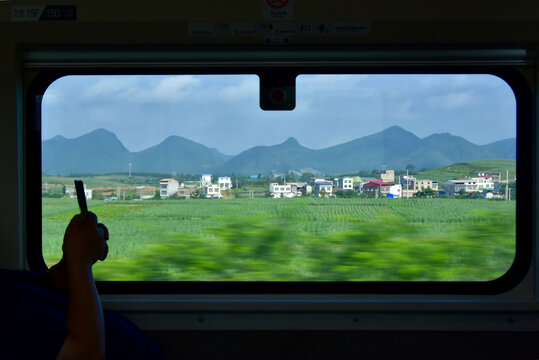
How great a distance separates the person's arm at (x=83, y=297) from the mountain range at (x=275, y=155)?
60cm

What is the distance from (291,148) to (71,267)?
1103 millimetres

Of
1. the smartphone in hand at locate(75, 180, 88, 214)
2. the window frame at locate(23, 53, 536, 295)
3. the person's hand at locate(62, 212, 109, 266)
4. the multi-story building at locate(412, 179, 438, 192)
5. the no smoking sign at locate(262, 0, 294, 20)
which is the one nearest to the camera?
the person's hand at locate(62, 212, 109, 266)

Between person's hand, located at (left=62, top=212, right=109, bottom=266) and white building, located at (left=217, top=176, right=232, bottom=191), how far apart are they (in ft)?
2.14

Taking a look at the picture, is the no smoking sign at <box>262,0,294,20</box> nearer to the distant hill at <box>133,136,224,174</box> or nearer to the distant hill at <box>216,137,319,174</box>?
the distant hill at <box>216,137,319,174</box>

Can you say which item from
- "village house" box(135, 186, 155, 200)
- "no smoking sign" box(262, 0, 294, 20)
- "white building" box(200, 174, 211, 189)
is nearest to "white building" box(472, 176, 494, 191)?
"no smoking sign" box(262, 0, 294, 20)

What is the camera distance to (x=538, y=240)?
7.00 feet

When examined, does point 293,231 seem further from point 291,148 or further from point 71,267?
point 71,267

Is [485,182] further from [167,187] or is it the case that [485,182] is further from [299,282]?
[167,187]

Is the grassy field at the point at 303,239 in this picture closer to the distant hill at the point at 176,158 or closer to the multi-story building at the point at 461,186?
the multi-story building at the point at 461,186

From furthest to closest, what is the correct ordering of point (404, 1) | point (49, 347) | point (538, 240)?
point (538, 240) → point (404, 1) → point (49, 347)

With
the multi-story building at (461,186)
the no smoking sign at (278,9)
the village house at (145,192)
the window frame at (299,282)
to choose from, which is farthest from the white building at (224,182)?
the multi-story building at (461,186)

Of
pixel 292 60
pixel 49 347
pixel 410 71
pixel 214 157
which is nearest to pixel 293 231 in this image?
pixel 214 157

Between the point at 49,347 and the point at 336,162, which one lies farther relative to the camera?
the point at 336,162

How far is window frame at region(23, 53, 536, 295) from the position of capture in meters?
2.14
